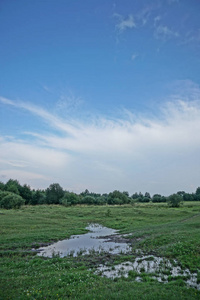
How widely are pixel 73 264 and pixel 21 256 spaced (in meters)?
6.64

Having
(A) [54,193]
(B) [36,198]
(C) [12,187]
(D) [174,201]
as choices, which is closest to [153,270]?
(D) [174,201]

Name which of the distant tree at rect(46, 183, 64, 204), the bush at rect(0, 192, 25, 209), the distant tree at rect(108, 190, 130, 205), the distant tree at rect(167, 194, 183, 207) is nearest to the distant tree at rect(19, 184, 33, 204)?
the distant tree at rect(46, 183, 64, 204)

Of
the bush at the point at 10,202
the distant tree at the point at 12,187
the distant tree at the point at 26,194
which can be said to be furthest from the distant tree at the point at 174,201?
the distant tree at the point at 26,194

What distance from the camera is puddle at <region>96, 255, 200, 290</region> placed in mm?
13164

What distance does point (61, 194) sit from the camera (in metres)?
133

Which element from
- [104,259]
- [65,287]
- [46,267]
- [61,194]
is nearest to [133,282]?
[65,287]

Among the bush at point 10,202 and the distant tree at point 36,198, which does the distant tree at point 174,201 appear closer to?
the bush at point 10,202

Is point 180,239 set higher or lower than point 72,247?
higher

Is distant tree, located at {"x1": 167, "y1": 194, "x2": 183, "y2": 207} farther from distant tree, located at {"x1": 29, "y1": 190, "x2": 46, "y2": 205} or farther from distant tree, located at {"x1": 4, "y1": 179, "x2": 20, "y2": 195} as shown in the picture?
distant tree, located at {"x1": 4, "y1": 179, "x2": 20, "y2": 195}

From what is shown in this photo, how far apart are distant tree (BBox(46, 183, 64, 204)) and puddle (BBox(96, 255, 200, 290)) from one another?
Answer: 119m

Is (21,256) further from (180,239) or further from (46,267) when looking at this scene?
(180,239)

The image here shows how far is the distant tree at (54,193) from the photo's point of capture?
12800 centimetres

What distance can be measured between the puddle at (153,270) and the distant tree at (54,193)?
11872 cm

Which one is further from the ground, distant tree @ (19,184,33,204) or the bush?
distant tree @ (19,184,33,204)
